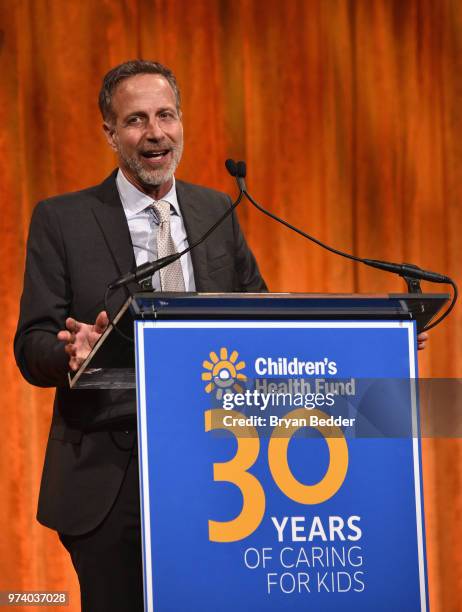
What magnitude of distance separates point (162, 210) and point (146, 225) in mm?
51

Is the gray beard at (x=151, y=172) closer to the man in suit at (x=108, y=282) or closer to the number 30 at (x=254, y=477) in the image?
the man in suit at (x=108, y=282)

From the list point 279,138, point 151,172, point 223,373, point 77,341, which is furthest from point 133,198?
point 279,138

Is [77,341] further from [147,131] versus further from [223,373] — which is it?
[147,131]

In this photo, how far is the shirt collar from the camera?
2312 mm

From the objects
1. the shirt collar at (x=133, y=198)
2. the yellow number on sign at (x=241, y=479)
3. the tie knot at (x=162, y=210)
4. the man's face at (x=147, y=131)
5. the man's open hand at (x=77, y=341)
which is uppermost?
the man's face at (x=147, y=131)

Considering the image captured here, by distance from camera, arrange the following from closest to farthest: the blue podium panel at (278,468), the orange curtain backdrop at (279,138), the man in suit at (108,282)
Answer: the blue podium panel at (278,468) → the man in suit at (108,282) → the orange curtain backdrop at (279,138)

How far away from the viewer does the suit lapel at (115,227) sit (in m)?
2.18

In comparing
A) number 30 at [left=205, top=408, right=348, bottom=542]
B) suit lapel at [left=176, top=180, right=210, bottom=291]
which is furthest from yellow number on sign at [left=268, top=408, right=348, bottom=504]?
suit lapel at [left=176, top=180, right=210, bottom=291]

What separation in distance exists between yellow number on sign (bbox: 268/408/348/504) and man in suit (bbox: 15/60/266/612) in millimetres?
380

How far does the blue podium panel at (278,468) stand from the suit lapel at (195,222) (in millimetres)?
632

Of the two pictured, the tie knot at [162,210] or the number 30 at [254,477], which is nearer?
the number 30 at [254,477]

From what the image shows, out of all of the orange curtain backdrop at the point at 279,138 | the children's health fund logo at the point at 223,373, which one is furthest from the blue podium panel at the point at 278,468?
the orange curtain backdrop at the point at 279,138

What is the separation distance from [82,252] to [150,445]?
0.77 m

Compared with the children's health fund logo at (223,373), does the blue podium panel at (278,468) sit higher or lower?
lower
